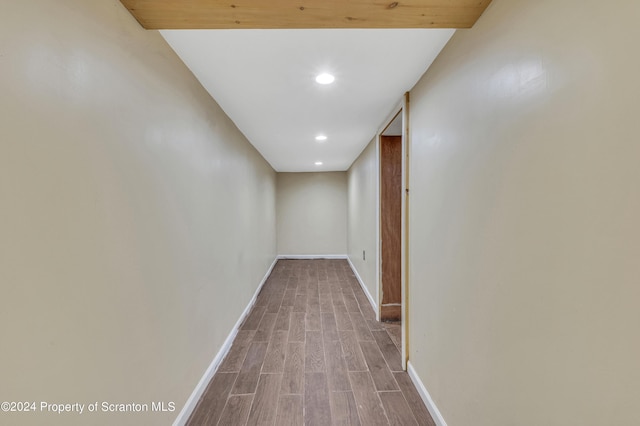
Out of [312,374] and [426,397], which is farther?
[312,374]

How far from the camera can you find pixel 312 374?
6.45 ft

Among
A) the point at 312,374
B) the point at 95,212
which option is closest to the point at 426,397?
the point at 312,374

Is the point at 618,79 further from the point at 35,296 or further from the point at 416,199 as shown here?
the point at 35,296

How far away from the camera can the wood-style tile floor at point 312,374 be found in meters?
1.58

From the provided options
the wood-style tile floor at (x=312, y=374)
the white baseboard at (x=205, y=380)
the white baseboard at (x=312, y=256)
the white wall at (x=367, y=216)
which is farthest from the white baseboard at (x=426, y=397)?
the white baseboard at (x=312, y=256)

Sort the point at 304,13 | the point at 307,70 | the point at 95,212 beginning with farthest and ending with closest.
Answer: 1. the point at 307,70
2. the point at 304,13
3. the point at 95,212

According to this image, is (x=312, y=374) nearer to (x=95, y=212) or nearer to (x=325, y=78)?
(x=95, y=212)

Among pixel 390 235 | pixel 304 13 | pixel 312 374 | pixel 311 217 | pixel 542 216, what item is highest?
pixel 304 13

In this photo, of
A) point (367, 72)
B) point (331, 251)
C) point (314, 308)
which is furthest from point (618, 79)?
point (331, 251)

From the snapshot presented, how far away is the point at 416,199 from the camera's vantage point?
1773mm

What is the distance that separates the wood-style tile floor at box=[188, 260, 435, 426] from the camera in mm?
1580

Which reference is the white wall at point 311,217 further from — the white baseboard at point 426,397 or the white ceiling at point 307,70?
the white baseboard at point 426,397

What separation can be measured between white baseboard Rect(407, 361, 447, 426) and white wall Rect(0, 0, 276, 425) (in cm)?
150

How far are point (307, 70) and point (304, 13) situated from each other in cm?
53
